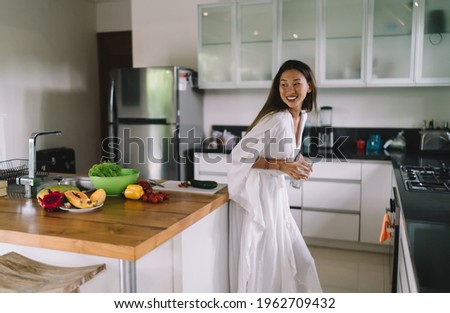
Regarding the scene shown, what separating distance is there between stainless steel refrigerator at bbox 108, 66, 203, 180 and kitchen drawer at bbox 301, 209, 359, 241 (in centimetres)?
123

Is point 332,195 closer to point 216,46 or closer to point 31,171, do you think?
point 216,46

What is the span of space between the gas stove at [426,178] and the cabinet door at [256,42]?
1.63 meters

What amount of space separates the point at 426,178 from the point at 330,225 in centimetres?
124

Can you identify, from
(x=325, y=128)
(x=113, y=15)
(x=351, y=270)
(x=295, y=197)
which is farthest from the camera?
(x=113, y=15)

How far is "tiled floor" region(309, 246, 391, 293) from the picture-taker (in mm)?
2962

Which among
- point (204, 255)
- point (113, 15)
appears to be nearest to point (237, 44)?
point (113, 15)

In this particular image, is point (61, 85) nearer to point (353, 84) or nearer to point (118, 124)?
point (118, 124)

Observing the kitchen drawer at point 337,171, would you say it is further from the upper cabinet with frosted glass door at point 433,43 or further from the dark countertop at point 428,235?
the dark countertop at point 428,235

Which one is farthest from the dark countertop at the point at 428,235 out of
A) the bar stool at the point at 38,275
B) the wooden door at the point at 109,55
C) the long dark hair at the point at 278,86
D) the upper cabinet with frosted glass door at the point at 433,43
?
the wooden door at the point at 109,55

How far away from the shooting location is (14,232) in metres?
1.49

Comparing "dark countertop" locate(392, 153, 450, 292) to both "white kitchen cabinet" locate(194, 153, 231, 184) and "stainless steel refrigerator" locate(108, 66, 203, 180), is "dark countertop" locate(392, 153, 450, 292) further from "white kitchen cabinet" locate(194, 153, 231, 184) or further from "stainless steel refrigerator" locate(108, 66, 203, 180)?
"stainless steel refrigerator" locate(108, 66, 203, 180)

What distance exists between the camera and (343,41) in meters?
3.77
